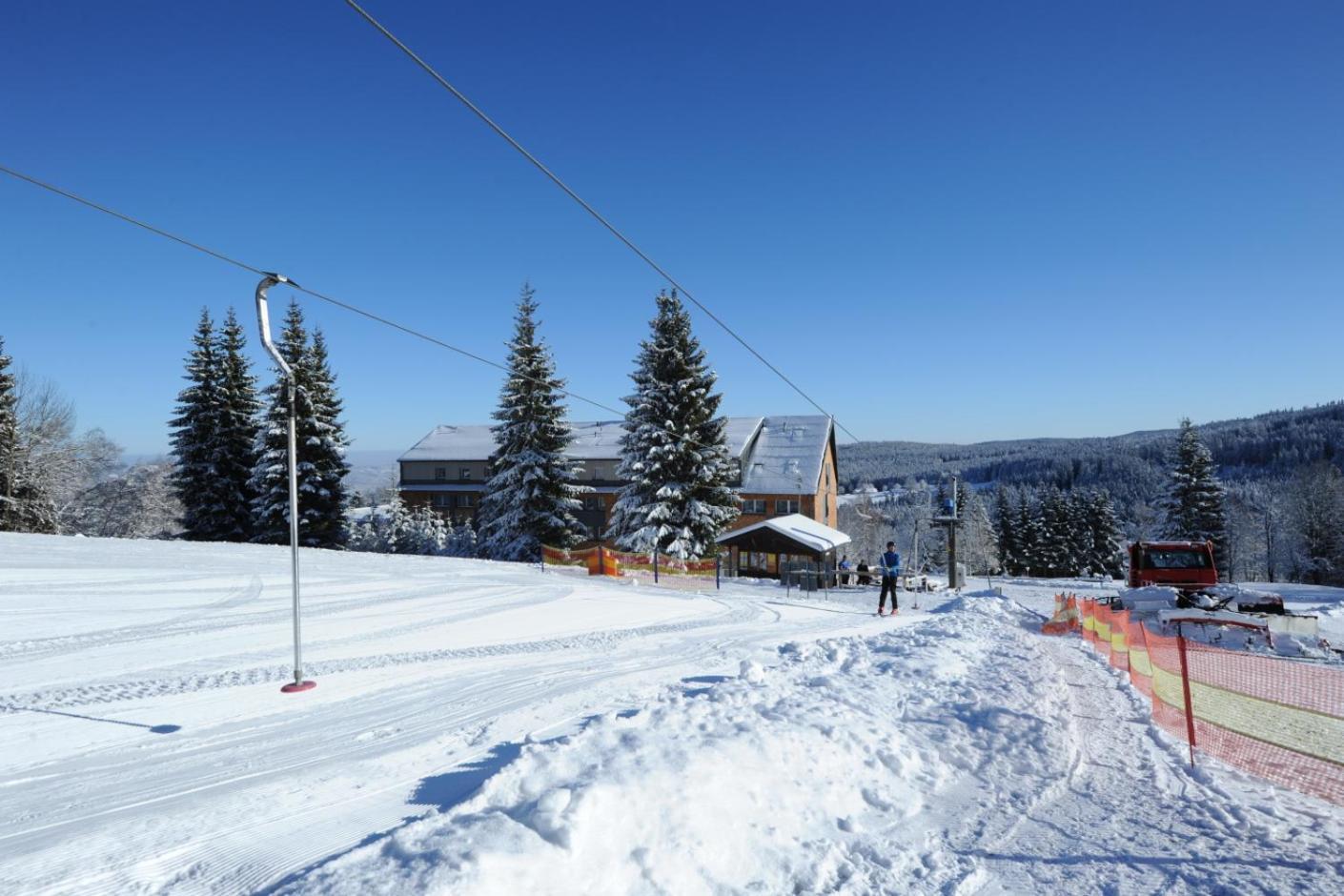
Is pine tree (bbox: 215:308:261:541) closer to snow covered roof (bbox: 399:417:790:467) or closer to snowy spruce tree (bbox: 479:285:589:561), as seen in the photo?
snowy spruce tree (bbox: 479:285:589:561)

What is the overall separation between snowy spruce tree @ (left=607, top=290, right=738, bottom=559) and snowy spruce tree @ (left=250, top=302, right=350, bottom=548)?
48.3ft

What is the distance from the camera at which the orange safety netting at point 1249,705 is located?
582 cm

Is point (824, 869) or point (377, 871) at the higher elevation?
point (377, 871)

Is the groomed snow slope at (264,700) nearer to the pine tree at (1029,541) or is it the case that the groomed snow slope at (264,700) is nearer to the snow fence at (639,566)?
the snow fence at (639,566)

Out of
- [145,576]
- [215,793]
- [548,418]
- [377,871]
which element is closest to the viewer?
[377,871]

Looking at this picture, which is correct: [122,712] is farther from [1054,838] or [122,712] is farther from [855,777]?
[1054,838]

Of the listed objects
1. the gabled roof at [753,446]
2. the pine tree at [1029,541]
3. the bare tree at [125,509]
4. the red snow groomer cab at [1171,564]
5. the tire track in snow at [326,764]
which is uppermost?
the gabled roof at [753,446]

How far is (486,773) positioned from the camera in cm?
531

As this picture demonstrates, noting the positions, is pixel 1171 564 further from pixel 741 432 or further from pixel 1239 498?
pixel 1239 498

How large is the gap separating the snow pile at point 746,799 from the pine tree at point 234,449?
115ft

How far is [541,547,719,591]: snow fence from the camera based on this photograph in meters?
24.4

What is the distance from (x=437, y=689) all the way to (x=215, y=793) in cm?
321

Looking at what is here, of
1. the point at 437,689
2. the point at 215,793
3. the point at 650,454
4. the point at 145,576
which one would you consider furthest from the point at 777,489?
the point at 215,793

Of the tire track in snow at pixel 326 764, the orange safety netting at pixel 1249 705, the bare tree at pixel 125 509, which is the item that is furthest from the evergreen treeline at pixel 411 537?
the orange safety netting at pixel 1249 705
